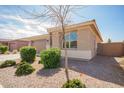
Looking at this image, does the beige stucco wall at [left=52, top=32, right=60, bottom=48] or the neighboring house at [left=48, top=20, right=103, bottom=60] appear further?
the beige stucco wall at [left=52, top=32, right=60, bottom=48]

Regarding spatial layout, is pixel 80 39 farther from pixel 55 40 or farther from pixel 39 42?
pixel 39 42

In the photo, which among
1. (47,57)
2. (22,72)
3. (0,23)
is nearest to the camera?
(22,72)

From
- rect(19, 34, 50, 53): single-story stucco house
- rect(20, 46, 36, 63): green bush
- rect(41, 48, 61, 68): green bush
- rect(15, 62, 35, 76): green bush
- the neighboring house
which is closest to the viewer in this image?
rect(15, 62, 35, 76): green bush

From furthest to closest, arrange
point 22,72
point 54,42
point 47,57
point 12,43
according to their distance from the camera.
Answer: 1. point 12,43
2. point 54,42
3. point 47,57
4. point 22,72

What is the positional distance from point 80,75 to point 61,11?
2.63 m

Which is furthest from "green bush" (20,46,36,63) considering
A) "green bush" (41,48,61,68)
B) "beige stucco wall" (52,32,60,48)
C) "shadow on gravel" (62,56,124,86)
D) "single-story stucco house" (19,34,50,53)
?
"single-story stucco house" (19,34,50,53)

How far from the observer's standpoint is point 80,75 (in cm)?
505

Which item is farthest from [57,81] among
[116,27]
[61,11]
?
[116,27]

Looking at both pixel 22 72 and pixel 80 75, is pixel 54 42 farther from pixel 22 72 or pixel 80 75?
pixel 80 75

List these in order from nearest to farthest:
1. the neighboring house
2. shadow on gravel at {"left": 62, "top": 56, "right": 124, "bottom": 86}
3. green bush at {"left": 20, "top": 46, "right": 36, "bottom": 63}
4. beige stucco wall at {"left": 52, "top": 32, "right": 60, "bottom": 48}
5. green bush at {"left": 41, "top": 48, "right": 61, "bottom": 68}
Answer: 1. shadow on gravel at {"left": 62, "top": 56, "right": 124, "bottom": 86}
2. green bush at {"left": 41, "top": 48, "right": 61, "bottom": 68}
3. the neighboring house
4. green bush at {"left": 20, "top": 46, "right": 36, "bottom": 63}
5. beige stucco wall at {"left": 52, "top": 32, "right": 60, "bottom": 48}

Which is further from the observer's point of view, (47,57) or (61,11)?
(47,57)

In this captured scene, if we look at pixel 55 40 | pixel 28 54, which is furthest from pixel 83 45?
pixel 28 54

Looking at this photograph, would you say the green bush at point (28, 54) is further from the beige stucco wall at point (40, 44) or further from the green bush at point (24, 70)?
the beige stucco wall at point (40, 44)

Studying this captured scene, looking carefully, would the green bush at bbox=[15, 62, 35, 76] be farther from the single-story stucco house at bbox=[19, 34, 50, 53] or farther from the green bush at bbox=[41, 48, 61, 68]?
the single-story stucco house at bbox=[19, 34, 50, 53]
